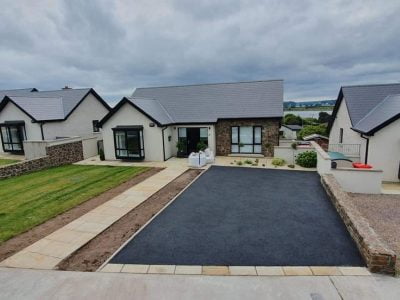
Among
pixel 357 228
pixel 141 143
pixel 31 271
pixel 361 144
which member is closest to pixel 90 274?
pixel 31 271

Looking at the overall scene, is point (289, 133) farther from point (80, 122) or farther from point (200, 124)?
point (80, 122)

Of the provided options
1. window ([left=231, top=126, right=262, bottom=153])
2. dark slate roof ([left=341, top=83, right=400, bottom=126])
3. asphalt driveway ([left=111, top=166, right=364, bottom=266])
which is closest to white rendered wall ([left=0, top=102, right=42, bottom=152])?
window ([left=231, top=126, right=262, bottom=153])

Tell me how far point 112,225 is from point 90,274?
271 cm

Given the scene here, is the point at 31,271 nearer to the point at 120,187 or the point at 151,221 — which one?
the point at 151,221

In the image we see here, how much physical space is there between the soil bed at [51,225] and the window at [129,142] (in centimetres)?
660

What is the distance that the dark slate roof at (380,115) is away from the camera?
14637 millimetres

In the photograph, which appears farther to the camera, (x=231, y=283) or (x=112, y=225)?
(x=112, y=225)

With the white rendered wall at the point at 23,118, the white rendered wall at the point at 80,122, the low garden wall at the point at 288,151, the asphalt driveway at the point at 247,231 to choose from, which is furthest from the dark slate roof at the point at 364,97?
the white rendered wall at the point at 23,118

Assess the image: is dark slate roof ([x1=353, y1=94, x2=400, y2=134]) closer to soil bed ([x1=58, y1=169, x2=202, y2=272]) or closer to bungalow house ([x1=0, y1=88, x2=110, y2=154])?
soil bed ([x1=58, y1=169, x2=202, y2=272])

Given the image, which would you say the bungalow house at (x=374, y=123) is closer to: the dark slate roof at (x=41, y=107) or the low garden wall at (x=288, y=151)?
the low garden wall at (x=288, y=151)

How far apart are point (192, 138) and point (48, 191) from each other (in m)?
11.3

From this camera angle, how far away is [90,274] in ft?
18.5

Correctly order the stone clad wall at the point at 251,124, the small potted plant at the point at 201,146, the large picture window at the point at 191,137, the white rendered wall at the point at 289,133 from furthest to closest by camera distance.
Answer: the white rendered wall at the point at 289,133 → the large picture window at the point at 191,137 → the small potted plant at the point at 201,146 → the stone clad wall at the point at 251,124

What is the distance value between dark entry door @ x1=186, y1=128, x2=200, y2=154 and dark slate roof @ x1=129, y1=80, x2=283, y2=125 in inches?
33.5
